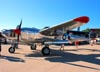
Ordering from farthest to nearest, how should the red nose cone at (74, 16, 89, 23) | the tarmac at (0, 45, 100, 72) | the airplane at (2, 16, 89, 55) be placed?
the airplane at (2, 16, 89, 55) < the red nose cone at (74, 16, 89, 23) < the tarmac at (0, 45, 100, 72)

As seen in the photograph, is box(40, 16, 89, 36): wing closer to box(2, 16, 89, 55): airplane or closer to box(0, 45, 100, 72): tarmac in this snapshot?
box(2, 16, 89, 55): airplane

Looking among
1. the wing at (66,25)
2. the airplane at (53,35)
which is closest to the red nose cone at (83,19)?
the wing at (66,25)

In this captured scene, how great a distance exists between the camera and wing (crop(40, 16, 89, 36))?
1296cm

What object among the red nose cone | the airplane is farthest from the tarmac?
the red nose cone

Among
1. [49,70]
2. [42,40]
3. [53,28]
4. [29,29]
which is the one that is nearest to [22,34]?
[29,29]

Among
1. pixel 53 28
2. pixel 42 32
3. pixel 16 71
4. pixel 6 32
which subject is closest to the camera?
pixel 16 71

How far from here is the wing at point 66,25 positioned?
42.5 feet

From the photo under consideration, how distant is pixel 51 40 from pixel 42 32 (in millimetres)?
1006

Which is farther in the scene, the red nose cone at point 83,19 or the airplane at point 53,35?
the airplane at point 53,35

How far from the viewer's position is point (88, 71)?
29.9 feet

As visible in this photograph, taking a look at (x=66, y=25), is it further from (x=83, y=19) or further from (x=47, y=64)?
(x=47, y=64)

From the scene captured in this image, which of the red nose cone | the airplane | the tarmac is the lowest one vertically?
the tarmac

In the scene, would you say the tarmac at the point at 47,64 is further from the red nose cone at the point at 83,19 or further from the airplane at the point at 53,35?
the red nose cone at the point at 83,19

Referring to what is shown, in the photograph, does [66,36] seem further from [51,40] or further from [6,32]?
[6,32]
